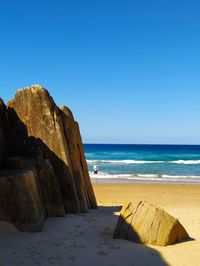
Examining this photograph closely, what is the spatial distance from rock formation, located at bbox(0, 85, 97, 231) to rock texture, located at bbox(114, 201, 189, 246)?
65.7 inches

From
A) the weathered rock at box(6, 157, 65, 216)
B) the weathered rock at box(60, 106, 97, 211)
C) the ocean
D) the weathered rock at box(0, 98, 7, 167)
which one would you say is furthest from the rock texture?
the ocean

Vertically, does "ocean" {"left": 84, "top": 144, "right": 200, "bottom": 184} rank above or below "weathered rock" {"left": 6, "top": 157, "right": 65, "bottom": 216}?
below

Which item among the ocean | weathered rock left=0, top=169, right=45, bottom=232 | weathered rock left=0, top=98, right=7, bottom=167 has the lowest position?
the ocean

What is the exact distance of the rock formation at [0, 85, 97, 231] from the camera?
8.77m

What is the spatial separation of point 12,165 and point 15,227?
1680mm

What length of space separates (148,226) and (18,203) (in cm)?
233

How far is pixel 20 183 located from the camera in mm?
7285

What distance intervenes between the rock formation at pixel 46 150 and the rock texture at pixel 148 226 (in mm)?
1670

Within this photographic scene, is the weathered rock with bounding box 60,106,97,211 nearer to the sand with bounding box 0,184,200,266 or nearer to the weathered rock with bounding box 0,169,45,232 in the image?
the sand with bounding box 0,184,200,266

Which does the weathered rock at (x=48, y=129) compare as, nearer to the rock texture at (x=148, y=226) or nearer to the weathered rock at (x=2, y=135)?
the weathered rock at (x=2, y=135)

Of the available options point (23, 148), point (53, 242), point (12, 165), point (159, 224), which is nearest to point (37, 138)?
point (23, 148)

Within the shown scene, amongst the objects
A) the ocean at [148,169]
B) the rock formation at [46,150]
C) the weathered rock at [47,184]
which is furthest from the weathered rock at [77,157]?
the ocean at [148,169]

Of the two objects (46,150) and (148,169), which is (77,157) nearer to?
(46,150)

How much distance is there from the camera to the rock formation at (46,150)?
28.8ft
